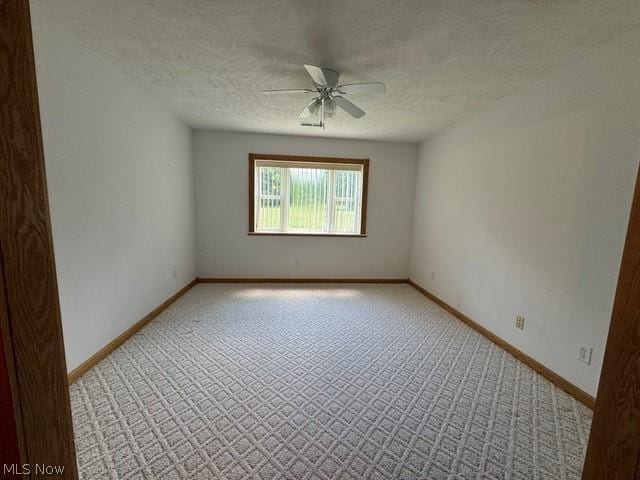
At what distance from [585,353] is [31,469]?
2.68 metres

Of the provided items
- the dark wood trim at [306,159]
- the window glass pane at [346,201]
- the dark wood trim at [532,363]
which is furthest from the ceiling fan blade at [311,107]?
the dark wood trim at [532,363]

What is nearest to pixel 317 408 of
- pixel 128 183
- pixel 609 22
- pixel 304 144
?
pixel 128 183

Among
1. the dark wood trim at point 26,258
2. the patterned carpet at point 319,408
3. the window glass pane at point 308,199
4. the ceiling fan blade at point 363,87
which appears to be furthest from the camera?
the window glass pane at point 308,199

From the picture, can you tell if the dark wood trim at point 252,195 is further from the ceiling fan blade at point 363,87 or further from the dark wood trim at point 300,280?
the ceiling fan blade at point 363,87

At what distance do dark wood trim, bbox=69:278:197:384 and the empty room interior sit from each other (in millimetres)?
24

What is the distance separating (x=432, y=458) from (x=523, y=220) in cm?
196

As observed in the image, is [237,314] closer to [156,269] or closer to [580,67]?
[156,269]

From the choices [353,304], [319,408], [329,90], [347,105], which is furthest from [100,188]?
[353,304]

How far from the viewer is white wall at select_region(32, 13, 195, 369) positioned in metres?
1.67

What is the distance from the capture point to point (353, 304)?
11.4 feet

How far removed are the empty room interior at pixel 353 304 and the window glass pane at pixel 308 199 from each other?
3.36ft

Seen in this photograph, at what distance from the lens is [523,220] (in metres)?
2.26

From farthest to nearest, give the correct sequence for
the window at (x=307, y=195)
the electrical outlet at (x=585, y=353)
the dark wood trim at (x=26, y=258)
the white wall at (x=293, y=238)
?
the window at (x=307, y=195) → the white wall at (x=293, y=238) → the electrical outlet at (x=585, y=353) → the dark wood trim at (x=26, y=258)

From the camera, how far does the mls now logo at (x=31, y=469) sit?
0.55 m
